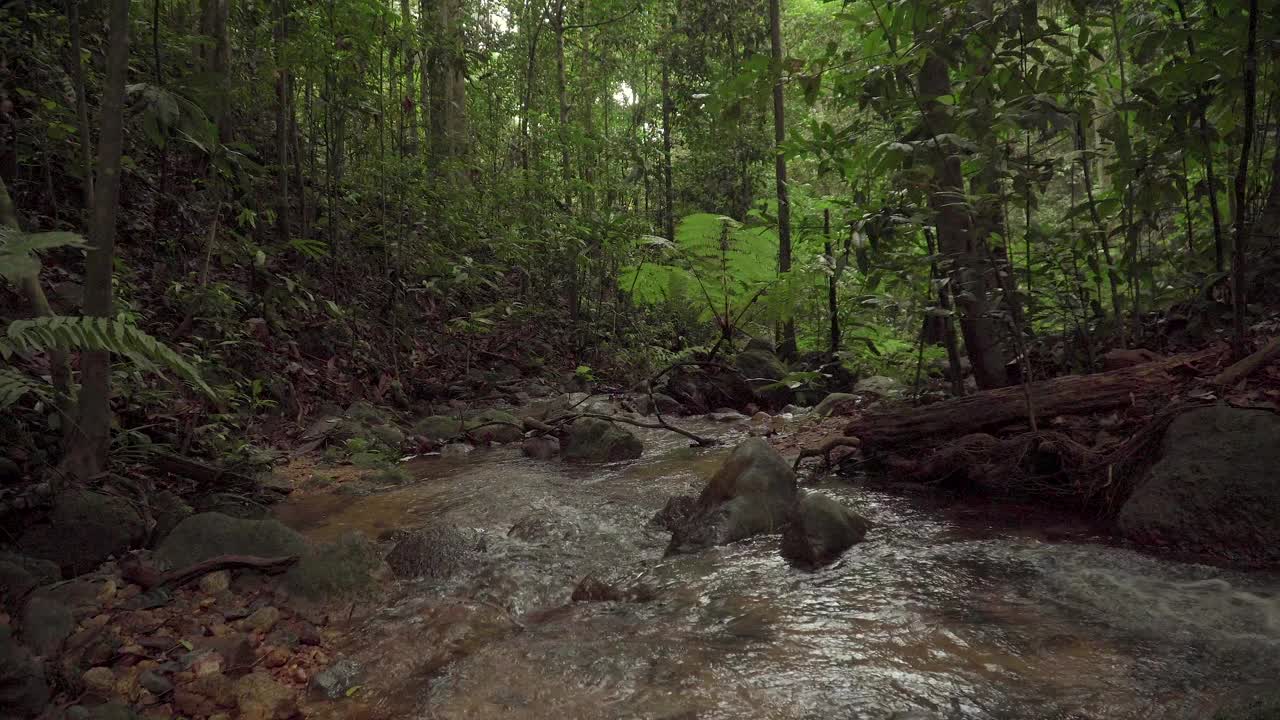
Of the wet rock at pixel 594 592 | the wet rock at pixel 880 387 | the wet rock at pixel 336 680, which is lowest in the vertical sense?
the wet rock at pixel 594 592

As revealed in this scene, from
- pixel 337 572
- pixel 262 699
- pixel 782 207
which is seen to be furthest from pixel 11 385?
pixel 782 207

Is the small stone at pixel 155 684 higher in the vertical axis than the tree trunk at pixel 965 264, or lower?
lower

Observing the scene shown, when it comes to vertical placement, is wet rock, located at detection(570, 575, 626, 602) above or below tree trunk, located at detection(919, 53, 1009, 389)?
below

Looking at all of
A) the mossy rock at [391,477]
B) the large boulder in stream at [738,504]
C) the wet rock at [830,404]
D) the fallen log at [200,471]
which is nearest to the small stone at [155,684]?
the fallen log at [200,471]

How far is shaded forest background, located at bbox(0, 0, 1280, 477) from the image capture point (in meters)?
2.91

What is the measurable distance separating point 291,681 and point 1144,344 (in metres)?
5.20

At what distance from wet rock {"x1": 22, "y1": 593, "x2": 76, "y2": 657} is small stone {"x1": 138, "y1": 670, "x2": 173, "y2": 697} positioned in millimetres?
267

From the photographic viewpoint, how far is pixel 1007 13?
256cm

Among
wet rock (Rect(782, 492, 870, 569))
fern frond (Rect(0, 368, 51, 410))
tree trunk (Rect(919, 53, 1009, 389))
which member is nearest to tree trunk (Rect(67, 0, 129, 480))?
fern frond (Rect(0, 368, 51, 410))

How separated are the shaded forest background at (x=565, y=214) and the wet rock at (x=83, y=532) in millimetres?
230

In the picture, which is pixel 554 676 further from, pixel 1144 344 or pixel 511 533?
pixel 1144 344

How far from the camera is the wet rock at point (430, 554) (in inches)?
→ 121

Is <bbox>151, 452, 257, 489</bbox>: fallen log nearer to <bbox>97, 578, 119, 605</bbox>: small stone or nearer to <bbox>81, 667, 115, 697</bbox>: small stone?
<bbox>97, 578, 119, 605</bbox>: small stone

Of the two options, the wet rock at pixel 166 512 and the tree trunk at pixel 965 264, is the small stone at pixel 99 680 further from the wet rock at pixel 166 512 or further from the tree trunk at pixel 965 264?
the tree trunk at pixel 965 264
